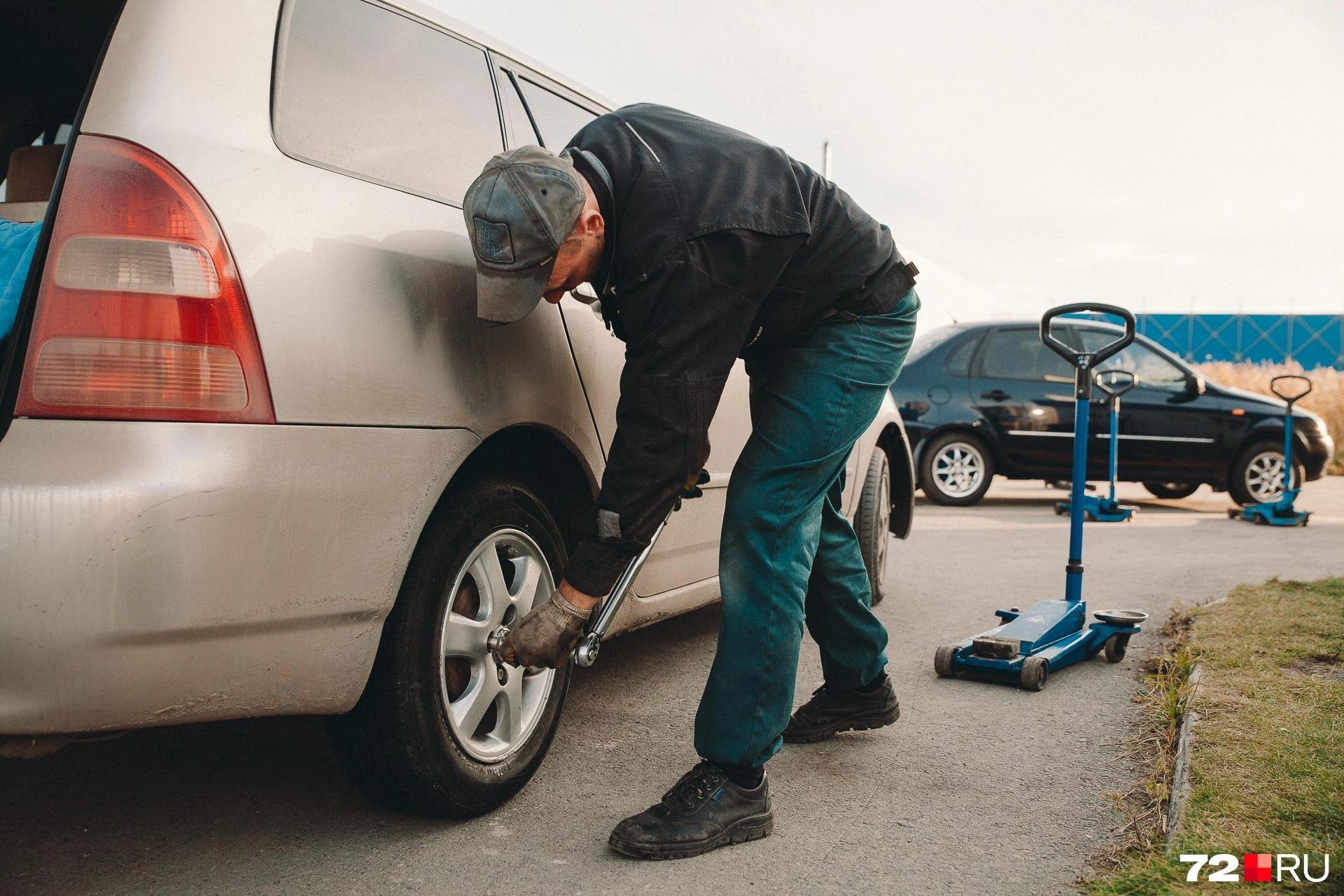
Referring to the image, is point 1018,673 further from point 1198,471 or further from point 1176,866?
point 1198,471

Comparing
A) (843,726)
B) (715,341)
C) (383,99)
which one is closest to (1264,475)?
(843,726)

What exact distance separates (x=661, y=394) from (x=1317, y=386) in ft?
49.1

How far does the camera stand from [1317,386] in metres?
14.4

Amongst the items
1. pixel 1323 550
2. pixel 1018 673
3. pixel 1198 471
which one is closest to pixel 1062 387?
pixel 1198 471

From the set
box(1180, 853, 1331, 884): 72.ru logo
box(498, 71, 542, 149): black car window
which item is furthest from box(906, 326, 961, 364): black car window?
box(1180, 853, 1331, 884): 72.ru logo

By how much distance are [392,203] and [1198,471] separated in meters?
8.60

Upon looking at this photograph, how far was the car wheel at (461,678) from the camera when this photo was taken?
6.93 ft

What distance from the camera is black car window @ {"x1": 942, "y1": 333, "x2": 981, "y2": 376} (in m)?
9.30

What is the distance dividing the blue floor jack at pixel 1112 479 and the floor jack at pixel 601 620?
5725 mm

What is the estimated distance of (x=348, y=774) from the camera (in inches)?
88.4

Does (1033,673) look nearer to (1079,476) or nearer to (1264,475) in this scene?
(1079,476)

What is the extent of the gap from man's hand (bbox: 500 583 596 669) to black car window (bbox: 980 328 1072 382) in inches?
302

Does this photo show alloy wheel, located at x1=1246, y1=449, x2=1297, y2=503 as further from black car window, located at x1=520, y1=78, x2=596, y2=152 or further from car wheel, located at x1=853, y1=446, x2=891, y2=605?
black car window, located at x1=520, y1=78, x2=596, y2=152

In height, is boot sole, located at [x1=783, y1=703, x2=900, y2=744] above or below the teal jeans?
below
